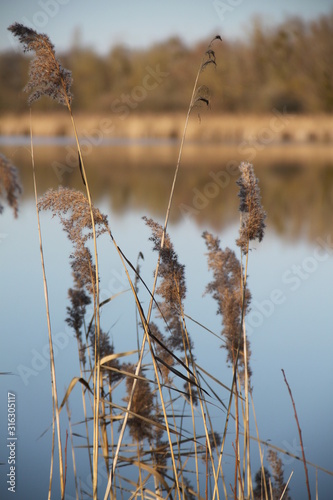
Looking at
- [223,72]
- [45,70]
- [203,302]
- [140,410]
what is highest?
[223,72]

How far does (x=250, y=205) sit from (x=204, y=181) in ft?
23.4

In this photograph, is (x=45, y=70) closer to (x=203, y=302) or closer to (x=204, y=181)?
(x=203, y=302)

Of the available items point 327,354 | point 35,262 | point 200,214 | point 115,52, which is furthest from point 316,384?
point 115,52

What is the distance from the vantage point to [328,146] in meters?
11.6

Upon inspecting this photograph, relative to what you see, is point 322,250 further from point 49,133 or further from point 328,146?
point 49,133

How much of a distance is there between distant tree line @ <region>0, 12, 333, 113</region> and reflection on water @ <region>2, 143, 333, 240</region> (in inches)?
142

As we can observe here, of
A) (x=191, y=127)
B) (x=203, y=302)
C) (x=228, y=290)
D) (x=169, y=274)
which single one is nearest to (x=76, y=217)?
(x=169, y=274)

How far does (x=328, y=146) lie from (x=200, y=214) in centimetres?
573

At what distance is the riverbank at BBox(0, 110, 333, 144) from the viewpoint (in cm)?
1225

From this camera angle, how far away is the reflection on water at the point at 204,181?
6.50m

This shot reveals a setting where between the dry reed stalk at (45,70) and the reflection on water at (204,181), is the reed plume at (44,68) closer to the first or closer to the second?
the dry reed stalk at (45,70)

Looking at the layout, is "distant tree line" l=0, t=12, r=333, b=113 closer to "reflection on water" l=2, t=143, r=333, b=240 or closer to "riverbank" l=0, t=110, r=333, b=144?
"riverbank" l=0, t=110, r=333, b=144

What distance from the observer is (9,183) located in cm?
82

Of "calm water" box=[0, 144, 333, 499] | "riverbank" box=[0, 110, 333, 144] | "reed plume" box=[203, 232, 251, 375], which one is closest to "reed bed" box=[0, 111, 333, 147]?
"riverbank" box=[0, 110, 333, 144]
